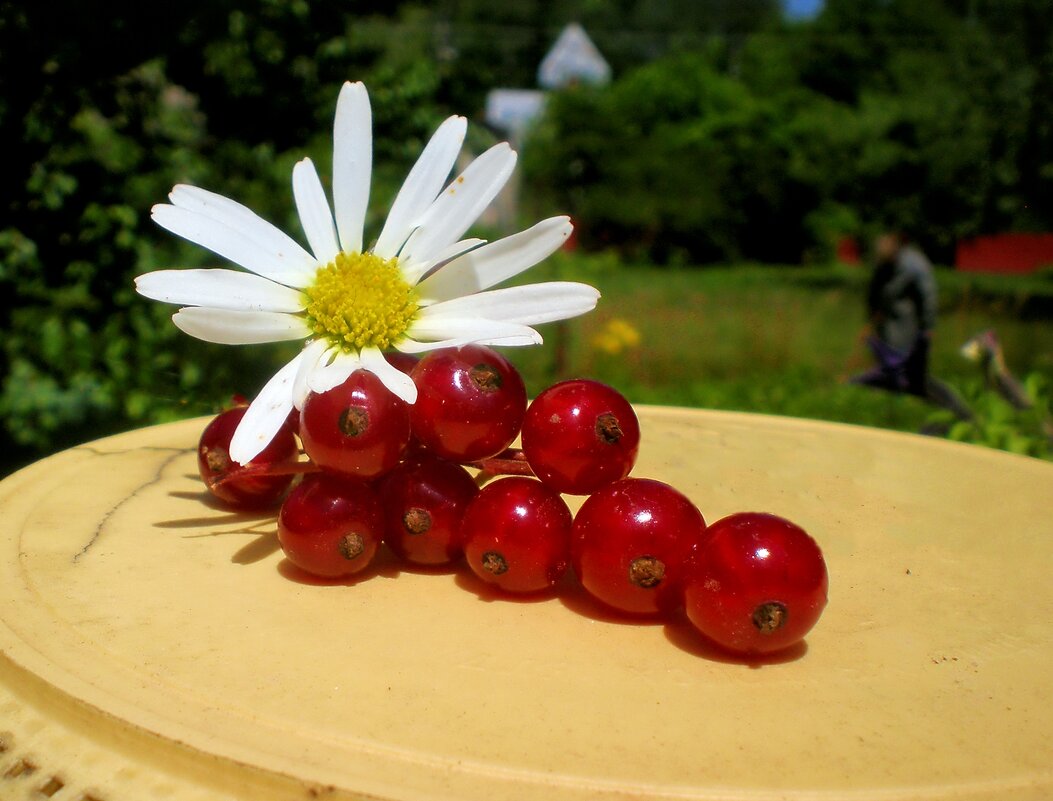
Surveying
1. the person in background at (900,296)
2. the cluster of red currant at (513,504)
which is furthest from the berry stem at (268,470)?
the person in background at (900,296)

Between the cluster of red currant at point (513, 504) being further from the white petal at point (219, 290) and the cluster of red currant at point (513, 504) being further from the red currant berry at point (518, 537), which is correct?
the white petal at point (219, 290)

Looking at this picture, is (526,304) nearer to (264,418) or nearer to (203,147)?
(264,418)

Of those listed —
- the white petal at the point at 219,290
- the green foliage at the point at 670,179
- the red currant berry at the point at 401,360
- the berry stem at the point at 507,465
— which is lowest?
the berry stem at the point at 507,465

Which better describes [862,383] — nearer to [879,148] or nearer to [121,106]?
[121,106]

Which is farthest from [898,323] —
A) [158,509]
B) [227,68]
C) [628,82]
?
[628,82]

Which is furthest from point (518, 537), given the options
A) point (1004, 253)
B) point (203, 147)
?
point (1004, 253)

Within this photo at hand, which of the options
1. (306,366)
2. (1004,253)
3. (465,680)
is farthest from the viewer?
(1004,253)
